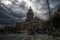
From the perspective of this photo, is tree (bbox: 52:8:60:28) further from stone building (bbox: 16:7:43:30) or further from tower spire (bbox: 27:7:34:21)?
tower spire (bbox: 27:7:34:21)

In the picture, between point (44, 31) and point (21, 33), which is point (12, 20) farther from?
point (44, 31)

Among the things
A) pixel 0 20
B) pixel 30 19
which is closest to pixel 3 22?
pixel 0 20

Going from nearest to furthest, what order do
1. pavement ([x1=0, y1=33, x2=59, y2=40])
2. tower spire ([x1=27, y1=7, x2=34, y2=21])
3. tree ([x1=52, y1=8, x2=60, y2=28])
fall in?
pavement ([x1=0, y1=33, x2=59, y2=40]), tower spire ([x1=27, y1=7, x2=34, y2=21]), tree ([x1=52, y1=8, x2=60, y2=28])

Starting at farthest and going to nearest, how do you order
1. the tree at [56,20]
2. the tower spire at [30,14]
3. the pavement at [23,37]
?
the tree at [56,20] → the tower spire at [30,14] → the pavement at [23,37]

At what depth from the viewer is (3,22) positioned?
9.79m

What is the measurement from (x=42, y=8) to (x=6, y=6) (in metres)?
2.28

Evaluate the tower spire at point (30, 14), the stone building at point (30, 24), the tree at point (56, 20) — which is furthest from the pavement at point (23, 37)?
the tower spire at point (30, 14)

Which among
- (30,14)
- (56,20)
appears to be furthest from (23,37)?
(56,20)

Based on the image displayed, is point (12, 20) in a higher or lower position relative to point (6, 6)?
lower

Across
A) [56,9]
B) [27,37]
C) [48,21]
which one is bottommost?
[27,37]

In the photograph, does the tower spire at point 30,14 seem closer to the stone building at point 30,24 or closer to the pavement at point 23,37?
the stone building at point 30,24

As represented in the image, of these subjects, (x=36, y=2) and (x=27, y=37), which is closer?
(x=27, y=37)

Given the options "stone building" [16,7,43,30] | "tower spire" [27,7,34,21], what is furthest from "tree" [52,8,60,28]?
"tower spire" [27,7,34,21]

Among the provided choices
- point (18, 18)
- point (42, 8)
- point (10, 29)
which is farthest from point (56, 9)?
point (10, 29)
